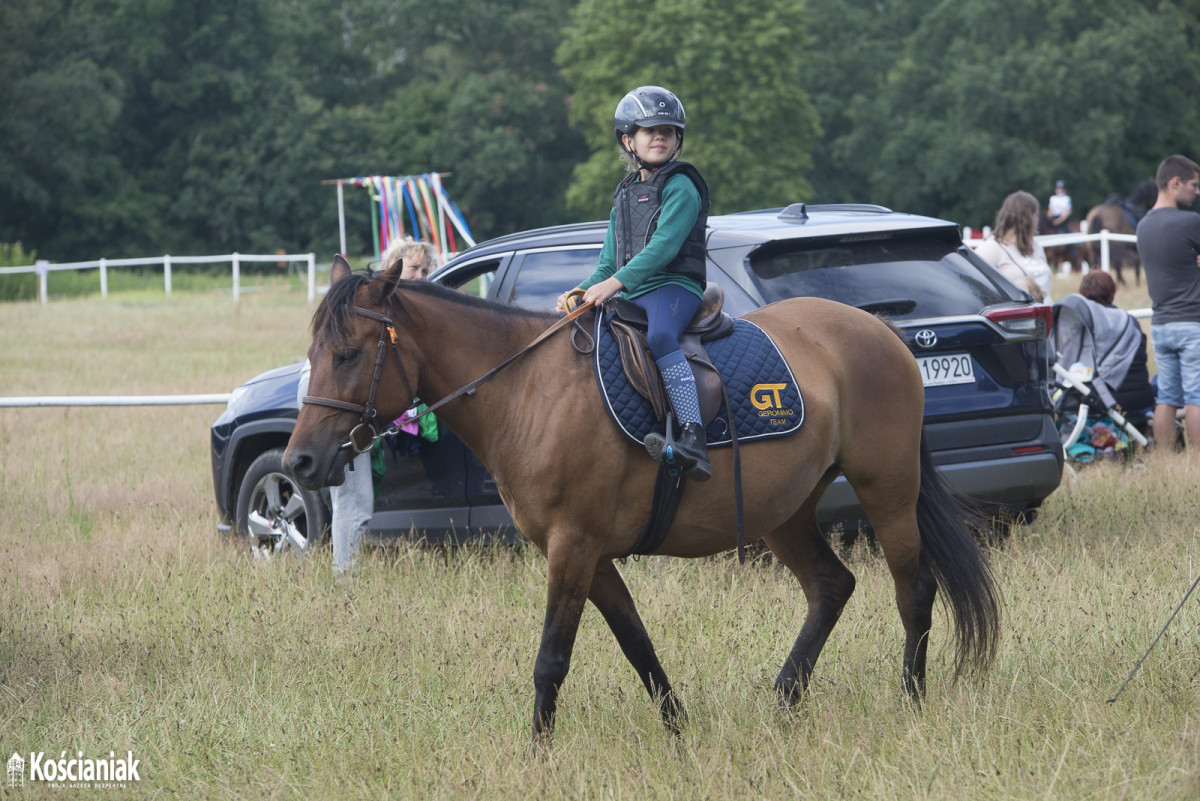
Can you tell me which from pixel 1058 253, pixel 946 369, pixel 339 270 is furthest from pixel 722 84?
pixel 339 270

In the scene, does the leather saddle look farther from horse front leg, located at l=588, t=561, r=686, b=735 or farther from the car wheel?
the car wheel

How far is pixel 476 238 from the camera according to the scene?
61.0 metres

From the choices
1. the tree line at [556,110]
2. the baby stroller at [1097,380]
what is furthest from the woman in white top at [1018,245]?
the tree line at [556,110]

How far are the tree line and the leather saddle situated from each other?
143 feet

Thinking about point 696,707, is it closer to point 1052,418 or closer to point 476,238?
point 1052,418

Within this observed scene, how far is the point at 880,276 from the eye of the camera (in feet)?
20.0

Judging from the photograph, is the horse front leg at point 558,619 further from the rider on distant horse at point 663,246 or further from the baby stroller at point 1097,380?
the baby stroller at point 1097,380

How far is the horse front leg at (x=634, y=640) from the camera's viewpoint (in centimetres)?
452

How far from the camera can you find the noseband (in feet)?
13.5

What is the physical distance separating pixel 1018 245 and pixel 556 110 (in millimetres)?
58445

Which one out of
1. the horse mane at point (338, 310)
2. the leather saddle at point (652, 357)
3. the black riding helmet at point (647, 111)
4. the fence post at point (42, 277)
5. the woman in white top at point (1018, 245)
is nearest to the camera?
the horse mane at point (338, 310)

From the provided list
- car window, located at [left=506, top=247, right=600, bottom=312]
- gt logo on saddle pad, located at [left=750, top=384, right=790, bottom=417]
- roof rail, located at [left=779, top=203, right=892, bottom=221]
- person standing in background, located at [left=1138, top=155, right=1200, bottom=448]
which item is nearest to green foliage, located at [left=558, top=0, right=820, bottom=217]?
person standing in background, located at [left=1138, top=155, right=1200, bottom=448]

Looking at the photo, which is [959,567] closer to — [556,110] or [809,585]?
[809,585]

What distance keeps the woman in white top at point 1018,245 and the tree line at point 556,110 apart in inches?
1540
